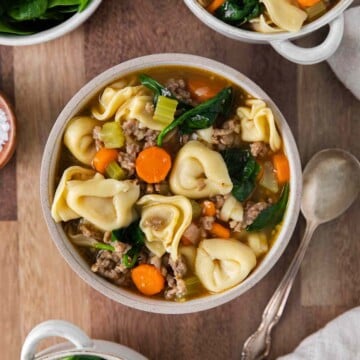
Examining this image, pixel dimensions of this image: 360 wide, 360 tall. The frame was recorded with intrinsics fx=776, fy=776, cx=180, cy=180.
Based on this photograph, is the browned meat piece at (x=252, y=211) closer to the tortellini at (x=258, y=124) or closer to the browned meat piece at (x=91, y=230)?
the tortellini at (x=258, y=124)

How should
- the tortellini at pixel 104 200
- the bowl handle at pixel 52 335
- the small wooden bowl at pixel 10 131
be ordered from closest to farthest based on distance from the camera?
the bowl handle at pixel 52 335 → the tortellini at pixel 104 200 → the small wooden bowl at pixel 10 131

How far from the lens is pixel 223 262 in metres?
2.17

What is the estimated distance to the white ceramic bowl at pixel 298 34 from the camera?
206 centimetres

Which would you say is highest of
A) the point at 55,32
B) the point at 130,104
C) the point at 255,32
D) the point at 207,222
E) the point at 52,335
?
the point at 255,32

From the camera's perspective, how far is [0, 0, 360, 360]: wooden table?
227 cm

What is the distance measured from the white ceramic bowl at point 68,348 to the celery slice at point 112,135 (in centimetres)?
49

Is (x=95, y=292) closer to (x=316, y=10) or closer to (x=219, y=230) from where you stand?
(x=219, y=230)

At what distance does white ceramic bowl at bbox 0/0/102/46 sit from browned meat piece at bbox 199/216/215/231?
0.63 meters

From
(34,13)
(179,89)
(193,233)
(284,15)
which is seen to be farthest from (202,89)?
(34,13)

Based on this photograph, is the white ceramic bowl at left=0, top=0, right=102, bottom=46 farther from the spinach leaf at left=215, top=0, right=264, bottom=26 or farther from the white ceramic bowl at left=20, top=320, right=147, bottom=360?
the white ceramic bowl at left=20, top=320, right=147, bottom=360

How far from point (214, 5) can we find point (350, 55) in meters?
0.43

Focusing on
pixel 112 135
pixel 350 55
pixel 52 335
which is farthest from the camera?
pixel 350 55

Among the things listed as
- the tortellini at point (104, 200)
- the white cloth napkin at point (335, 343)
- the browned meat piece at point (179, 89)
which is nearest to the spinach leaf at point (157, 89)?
the browned meat piece at point (179, 89)

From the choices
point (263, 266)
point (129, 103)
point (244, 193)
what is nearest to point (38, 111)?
point (129, 103)
